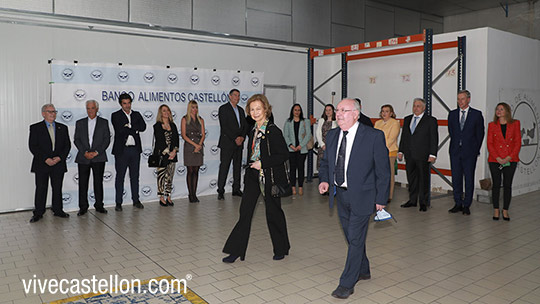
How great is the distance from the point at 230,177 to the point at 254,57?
8.48ft

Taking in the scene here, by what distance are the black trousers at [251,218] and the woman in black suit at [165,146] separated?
10.6ft

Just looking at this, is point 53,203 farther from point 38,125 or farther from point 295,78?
point 295,78

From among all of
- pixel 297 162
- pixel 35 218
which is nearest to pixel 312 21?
pixel 297 162

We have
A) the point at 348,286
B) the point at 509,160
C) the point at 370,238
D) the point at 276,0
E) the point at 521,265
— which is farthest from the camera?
the point at 276,0

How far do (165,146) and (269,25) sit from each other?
161 inches

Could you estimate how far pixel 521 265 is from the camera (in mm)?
4664

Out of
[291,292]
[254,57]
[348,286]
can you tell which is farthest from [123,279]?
[254,57]

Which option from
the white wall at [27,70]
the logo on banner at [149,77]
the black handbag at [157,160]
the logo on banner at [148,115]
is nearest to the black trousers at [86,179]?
the black handbag at [157,160]

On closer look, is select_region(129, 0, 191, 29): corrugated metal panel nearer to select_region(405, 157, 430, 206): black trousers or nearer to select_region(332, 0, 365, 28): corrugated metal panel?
select_region(332, 0, 365, 28): corrugated metal panel

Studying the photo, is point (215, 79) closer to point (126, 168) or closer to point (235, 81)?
point (235, 81)

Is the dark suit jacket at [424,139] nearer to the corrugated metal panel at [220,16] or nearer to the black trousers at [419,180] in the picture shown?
the black trousers at [419,180]

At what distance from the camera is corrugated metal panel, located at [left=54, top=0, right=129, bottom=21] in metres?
7.34

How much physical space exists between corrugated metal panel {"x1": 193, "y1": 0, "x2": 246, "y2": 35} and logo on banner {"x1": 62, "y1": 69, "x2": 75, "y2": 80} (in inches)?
102

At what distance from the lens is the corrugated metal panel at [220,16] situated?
8.95 meters
